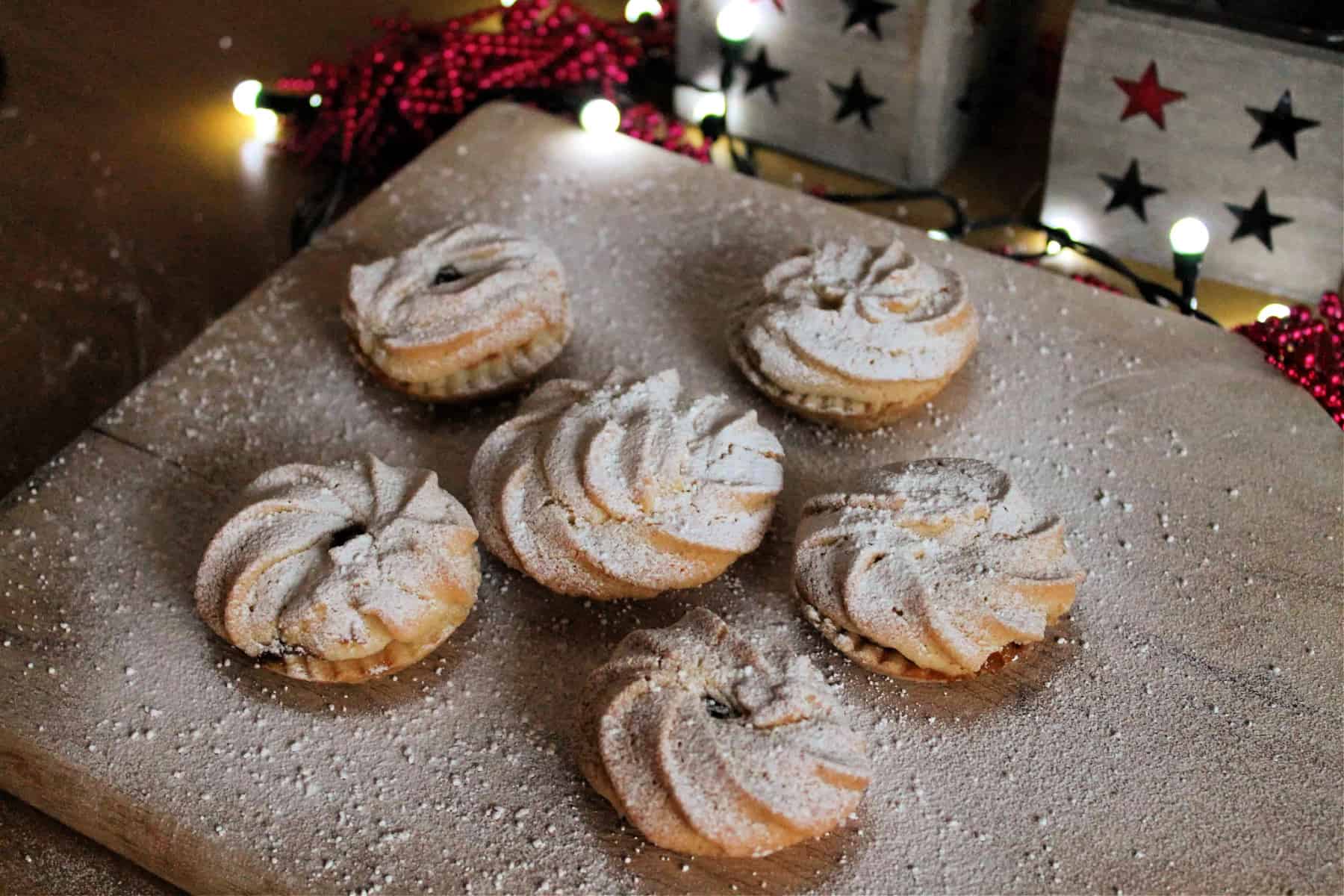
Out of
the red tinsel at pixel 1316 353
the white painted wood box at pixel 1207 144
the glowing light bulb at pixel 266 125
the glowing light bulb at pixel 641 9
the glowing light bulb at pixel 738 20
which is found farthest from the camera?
the glowing light bulb at pixel 641 9

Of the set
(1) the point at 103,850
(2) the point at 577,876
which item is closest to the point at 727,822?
(2) the point at 577,876

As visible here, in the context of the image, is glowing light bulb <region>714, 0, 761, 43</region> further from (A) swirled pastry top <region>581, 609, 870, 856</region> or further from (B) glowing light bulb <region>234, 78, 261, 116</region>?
(A) swirled pastry top <region>581, 609, 870, 856</region>

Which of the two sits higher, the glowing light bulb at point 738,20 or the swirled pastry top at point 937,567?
the glowing light bulb at point 738,20

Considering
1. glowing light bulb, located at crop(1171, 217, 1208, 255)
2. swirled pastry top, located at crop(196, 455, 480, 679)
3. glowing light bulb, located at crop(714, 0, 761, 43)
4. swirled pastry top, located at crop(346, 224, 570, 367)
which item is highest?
glowing light bulb, located at crop(714, 0, 761, 43)

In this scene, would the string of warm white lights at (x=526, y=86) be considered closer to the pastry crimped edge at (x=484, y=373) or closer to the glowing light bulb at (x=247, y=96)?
the glowing light bulb at (x=247, y=96)

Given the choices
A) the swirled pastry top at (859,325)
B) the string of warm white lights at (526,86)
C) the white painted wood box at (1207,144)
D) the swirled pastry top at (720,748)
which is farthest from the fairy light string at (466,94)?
the swirled pastry top at (720,748)

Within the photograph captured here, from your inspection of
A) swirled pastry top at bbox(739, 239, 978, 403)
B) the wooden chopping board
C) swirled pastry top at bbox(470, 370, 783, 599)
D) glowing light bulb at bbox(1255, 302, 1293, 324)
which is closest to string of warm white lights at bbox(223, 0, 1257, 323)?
glowing light bulb at bbox(1255, 302, 1293, 324)

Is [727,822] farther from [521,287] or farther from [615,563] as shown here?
[521,287]
